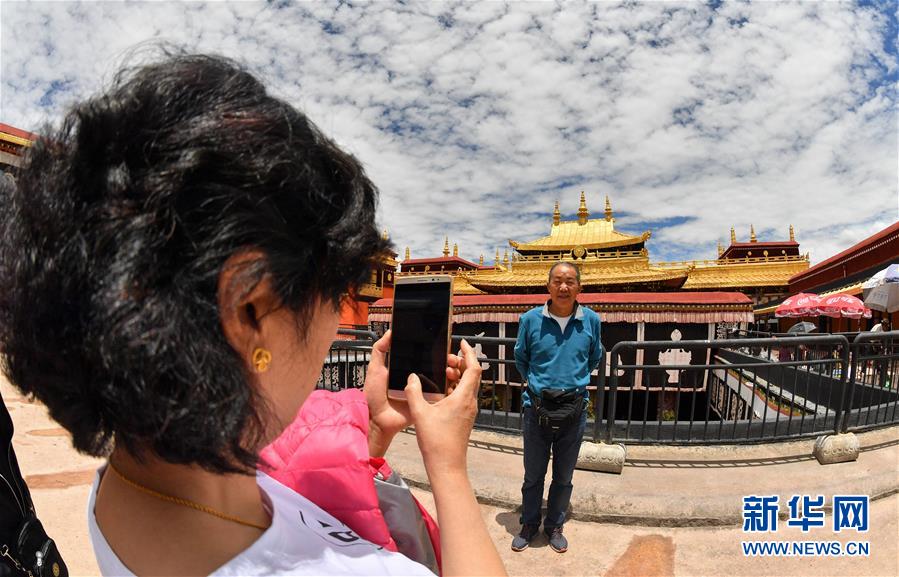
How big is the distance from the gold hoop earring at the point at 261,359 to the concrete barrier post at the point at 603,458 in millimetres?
3783

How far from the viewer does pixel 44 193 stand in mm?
589

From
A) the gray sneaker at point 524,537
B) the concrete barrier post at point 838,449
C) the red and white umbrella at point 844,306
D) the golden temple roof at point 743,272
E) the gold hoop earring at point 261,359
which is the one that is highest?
the golden temple roof at point 743,272

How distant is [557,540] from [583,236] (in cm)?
2310

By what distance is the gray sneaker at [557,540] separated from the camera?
292 centimetres

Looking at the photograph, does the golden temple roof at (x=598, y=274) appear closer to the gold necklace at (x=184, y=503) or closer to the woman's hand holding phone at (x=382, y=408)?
the woman's hand holding phone at (x=382, y=408)

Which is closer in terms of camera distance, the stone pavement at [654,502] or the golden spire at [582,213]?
the stone pavement at [654,502]

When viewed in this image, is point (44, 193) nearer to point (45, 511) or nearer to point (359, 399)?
point (359, 399)

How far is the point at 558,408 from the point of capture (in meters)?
3.01

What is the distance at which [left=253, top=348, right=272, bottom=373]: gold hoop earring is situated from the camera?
65 cm

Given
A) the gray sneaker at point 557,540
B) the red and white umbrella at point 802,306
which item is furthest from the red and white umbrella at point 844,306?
the gray sneaker at point 557,540

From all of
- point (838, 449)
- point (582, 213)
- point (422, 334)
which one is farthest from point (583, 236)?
point (422, 334)

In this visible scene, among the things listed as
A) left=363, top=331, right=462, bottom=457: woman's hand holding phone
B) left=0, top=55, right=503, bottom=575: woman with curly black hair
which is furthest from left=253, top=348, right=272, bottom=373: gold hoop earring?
left=363, top=331, right=462, bottom=457: woman's hand holding phone

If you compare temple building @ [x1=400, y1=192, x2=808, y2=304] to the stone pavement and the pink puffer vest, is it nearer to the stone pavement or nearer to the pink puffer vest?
the stone pavement

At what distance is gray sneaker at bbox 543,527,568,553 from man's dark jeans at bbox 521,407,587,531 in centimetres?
3
